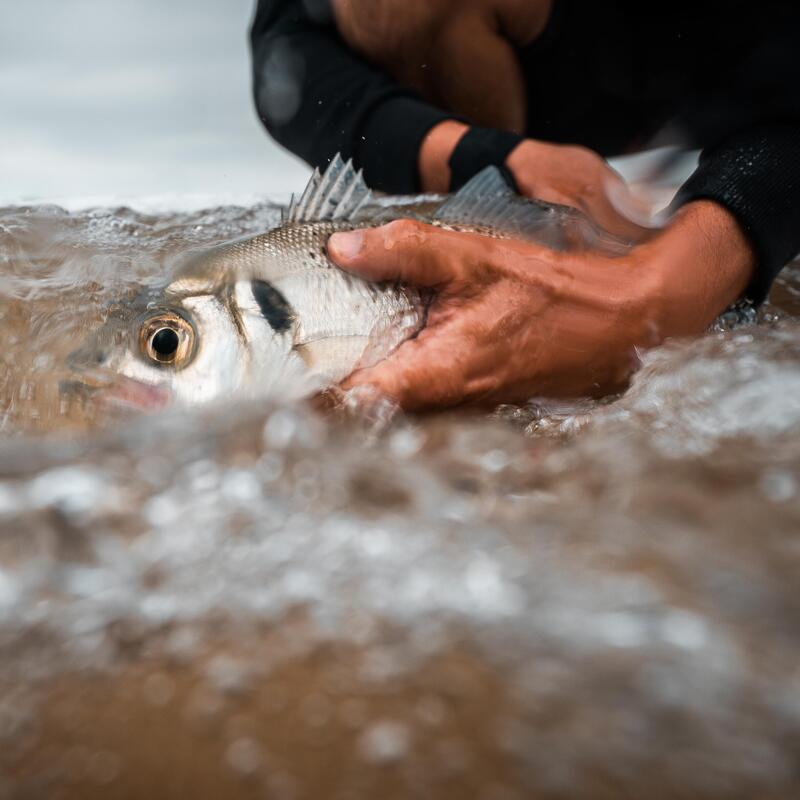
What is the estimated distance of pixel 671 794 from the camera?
12.7 inches

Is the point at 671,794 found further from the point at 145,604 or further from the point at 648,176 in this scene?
the point at 648,176

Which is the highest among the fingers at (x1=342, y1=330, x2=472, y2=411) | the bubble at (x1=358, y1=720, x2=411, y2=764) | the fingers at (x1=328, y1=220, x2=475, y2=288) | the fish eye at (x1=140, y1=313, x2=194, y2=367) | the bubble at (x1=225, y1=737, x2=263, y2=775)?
the fingers at (x1=328, y1=220, x2=475, y2=288)

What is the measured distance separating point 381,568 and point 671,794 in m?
0.22

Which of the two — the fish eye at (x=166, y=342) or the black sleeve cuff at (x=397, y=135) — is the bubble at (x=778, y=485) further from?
the black sleeve cuff at (x=397, y=135)

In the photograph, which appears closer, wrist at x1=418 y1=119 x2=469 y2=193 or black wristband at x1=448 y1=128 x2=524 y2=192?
black wristband at x1=448 y1=128 x2=524 y2=192

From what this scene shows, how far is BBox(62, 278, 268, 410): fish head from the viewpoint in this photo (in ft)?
2.75

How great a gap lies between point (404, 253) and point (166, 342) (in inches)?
12.1

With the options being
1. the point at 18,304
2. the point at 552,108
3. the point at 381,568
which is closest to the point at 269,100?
the point at 552,108

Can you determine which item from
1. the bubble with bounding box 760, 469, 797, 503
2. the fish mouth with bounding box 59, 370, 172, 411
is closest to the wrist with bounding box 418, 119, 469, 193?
the fish mouth with bounding box 59, 370, 172, 411

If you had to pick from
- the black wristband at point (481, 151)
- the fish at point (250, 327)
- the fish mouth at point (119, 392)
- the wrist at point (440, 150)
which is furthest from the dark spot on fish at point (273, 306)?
the wrist at point (440, 150)

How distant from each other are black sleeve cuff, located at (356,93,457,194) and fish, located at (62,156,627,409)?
752 mm

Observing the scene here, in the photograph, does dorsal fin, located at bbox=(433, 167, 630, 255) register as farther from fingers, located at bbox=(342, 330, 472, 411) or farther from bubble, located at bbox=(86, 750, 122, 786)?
bubble, located at bbox=(86, 750, 122, 786)

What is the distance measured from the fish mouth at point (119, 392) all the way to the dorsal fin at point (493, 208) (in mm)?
500

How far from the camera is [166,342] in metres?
0.85
